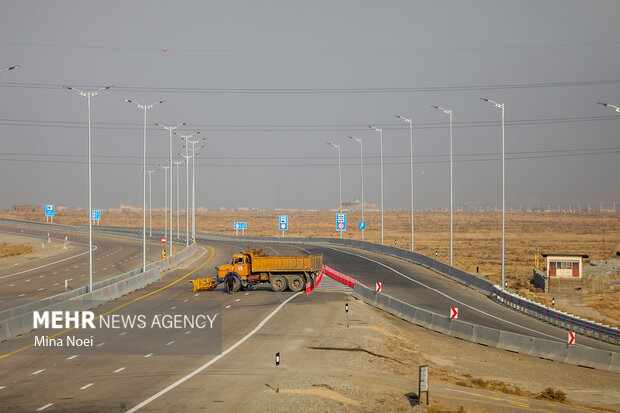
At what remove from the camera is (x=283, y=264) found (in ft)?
161

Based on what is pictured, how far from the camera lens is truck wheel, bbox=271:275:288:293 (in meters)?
49.6

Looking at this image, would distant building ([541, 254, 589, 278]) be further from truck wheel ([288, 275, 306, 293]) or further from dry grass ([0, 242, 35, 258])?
dry grass ([0, 242, 35, 258])

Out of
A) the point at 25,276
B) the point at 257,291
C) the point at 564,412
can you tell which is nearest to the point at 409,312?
the point at 257,291

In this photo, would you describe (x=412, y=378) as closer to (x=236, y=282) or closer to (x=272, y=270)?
(x=272, y=270)

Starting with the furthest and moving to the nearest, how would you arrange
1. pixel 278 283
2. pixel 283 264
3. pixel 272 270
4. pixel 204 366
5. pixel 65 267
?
pixel 65 267 → pixel 278 283 → pixel 272 270 → pixel 283 264 → pixel 204 366

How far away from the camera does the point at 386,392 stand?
22969mm

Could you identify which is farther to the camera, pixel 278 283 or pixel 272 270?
pixel 278 283

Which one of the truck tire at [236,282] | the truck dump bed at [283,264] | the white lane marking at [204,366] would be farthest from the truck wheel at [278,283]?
the white lane marking at [204,366]

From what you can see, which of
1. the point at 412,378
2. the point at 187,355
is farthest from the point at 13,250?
the point at 412,378

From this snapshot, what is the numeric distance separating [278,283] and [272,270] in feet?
3.80

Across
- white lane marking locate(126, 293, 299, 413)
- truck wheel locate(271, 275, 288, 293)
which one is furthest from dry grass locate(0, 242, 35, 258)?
white lane marking locate(126, 293, 299, 413)

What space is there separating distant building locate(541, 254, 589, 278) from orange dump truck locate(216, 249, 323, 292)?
81.0ft

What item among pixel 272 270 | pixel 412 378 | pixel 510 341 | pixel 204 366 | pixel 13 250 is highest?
pixel 272 270

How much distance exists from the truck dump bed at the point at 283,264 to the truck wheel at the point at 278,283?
2.34 feet
